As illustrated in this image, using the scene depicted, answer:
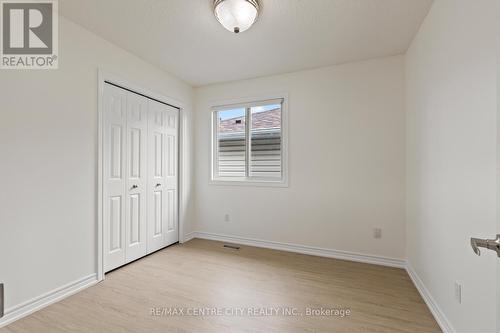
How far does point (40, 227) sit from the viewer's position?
6.38 ft

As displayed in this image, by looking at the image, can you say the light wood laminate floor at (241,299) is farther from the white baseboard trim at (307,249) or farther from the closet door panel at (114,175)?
the closet door panel at (114,175)

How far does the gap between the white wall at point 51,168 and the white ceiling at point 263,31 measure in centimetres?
41

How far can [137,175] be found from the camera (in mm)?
2912

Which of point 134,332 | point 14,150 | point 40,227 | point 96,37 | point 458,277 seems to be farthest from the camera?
point 96,37

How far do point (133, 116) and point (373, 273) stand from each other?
3402 mm

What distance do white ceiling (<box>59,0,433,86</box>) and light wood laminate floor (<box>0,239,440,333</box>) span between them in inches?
101

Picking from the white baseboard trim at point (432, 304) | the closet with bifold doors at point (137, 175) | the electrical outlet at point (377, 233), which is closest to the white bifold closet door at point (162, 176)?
the closet with bifold doors at point (137, 175)

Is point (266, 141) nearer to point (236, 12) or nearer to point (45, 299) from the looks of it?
point (236, 12)

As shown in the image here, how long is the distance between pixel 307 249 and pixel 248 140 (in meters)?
1.85

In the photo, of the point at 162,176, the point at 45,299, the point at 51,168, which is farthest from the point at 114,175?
the point at 45,299

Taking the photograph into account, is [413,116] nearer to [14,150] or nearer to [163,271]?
[163,271]

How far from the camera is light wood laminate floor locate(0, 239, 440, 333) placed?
1.73m

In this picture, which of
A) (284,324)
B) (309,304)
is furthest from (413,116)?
(284,324)

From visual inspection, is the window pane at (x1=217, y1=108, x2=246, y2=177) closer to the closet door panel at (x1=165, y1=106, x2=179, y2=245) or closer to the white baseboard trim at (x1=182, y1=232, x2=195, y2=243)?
the closet door panel at (x1=165, y1=106, x2=179, y2=245)
